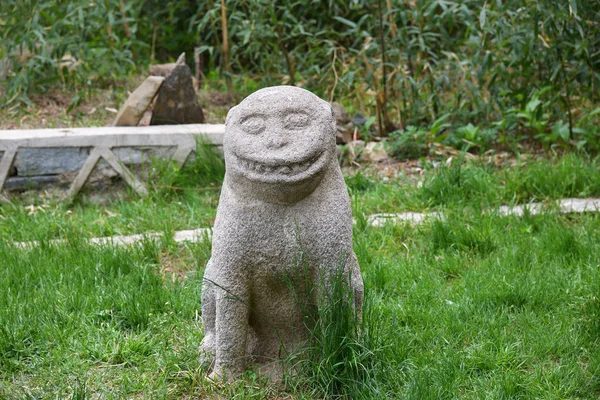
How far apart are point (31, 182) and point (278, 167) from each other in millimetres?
3589

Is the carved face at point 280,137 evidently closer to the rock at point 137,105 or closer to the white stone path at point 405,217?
the white stone path at point 405,217

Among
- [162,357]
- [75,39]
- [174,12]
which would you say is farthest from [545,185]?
[174,12]

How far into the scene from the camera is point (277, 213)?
2957 mm

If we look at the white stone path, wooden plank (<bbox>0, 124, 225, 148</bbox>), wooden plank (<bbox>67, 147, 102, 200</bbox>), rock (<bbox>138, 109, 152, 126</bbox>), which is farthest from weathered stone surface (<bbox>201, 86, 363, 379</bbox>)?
rock (<bbox>138, 109, 152, 126</bbox>)

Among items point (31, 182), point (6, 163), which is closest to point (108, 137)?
point (31, 182)

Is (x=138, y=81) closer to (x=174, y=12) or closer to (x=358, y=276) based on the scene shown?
(x=174, y=12)

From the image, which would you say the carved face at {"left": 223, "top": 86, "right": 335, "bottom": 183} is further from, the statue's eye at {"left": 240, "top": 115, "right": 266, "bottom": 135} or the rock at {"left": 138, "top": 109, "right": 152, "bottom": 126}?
the rock at {"left": 138, "top": 109, "right": 152, "bottom": 126}

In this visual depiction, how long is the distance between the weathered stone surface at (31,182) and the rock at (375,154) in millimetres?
2411

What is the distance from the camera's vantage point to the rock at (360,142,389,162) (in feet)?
21.3

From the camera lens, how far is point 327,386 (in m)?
3.00

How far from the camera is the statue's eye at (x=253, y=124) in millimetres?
2945

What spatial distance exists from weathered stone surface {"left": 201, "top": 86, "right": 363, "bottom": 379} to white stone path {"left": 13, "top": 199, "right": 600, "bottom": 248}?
1.69 meters

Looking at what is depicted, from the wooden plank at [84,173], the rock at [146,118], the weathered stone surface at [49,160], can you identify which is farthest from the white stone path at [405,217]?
the rock at [146,118]

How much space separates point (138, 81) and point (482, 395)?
223 inches
